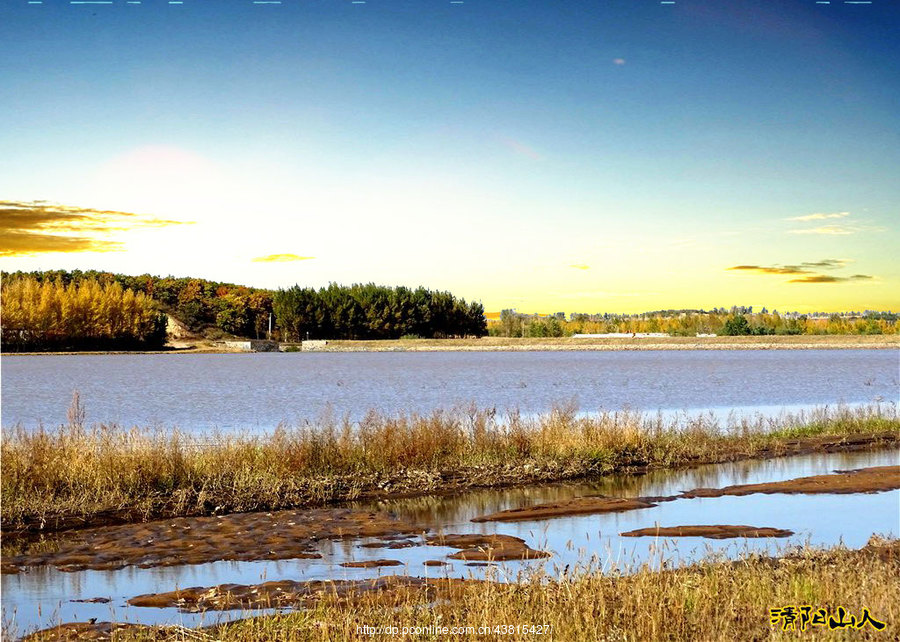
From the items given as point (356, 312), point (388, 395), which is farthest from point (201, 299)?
point (388, 395)

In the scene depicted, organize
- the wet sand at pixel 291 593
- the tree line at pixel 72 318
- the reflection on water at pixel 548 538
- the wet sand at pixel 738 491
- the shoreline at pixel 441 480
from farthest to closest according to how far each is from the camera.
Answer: the tree line at pixel 72 318 → the wet sand at pixel 738 491 → the shoreline at pixel 441 480 → the reflection on water at pixel 548 538 → the wet sand at pixel 291 593

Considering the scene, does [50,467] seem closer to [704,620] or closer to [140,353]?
[704,620]

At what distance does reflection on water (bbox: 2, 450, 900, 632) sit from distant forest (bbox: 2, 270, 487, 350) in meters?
113

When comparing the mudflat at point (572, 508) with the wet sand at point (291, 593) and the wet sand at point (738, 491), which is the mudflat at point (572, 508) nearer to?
the wet sand at point (738, 491)

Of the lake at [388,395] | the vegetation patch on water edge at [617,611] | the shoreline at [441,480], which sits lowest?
the lake at [388,395]

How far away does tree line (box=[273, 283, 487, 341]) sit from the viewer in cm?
14525

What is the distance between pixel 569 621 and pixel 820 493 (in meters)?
11.0

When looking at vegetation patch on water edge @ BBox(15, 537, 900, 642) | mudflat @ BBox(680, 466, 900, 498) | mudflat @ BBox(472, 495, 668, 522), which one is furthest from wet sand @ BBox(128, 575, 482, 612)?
mudflat @ BBox(680, 466, 900, 498)

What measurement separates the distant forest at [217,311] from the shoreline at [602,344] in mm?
2953

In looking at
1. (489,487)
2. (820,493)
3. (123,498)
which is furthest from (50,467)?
(820,493)

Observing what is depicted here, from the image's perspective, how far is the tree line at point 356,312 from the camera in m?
145

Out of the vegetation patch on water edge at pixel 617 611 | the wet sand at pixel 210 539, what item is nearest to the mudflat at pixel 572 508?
the wet sand at pixel 210 539

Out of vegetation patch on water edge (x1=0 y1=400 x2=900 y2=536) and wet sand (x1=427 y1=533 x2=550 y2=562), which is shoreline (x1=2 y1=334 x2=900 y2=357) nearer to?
vegetation patch on water edge (x1=0 y1=400 x2=900 y2=536)

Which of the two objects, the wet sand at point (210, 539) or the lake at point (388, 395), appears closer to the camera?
the wet sand at point (210, 539)
